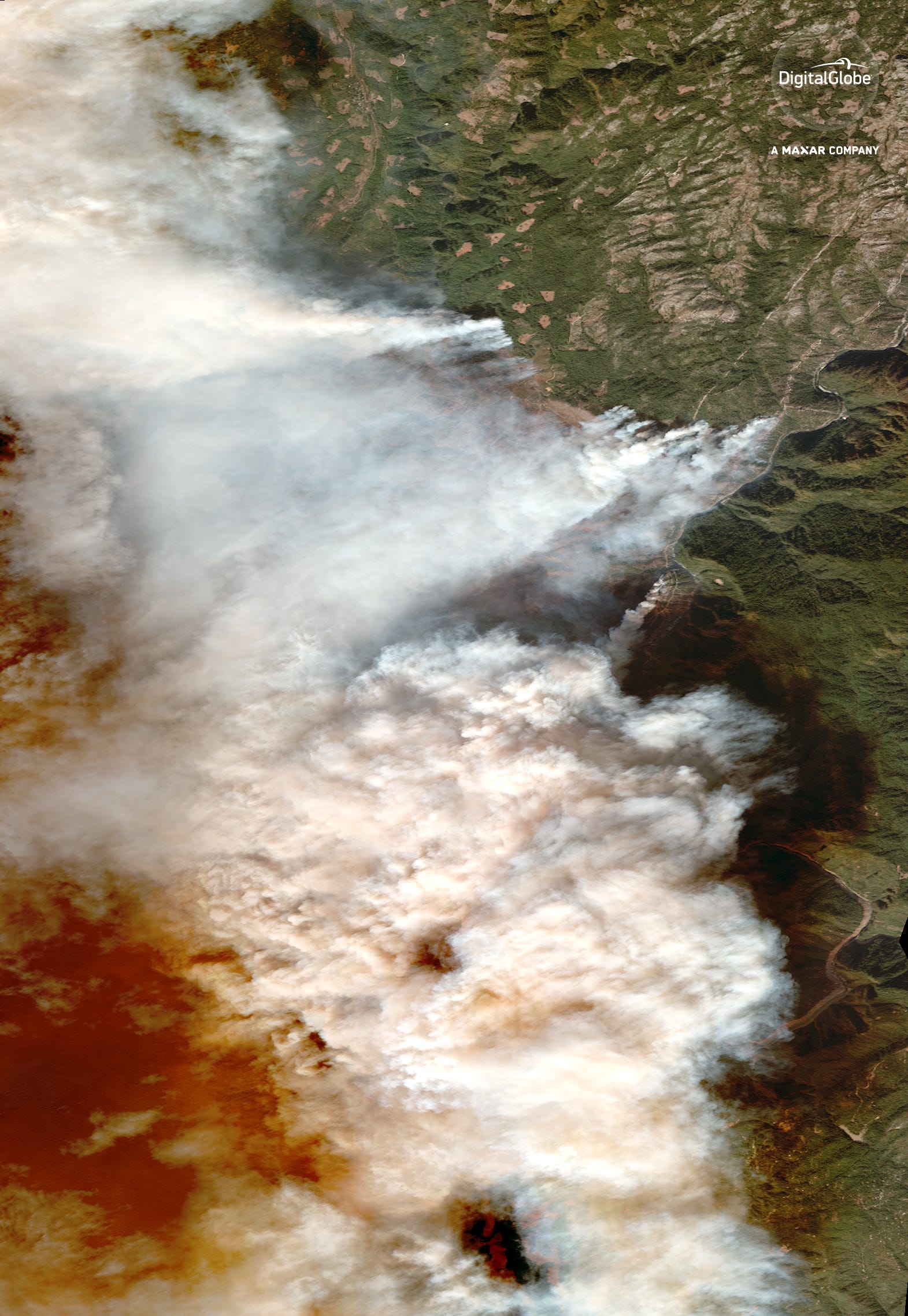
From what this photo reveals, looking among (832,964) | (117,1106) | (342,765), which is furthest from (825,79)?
(117,1106)

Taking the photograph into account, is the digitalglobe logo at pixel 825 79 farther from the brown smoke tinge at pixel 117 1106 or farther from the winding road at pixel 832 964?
the brown smoke tinge at pixel 117 1106

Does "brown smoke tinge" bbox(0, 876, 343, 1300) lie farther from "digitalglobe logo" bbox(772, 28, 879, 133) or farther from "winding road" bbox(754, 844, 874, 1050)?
"digitalglobe logo" bbox(772, 28, 879, 133)

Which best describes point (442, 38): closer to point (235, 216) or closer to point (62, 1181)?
point (235, 216)

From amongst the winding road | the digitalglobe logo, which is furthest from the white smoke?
the digitalglobe logo

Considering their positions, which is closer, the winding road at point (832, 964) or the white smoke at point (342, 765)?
the white smoke at point (342, 765)

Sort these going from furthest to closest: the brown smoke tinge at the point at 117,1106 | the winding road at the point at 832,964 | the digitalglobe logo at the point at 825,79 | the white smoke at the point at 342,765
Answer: the digitalglobe logo at the point at 825,79 < the winding road at the point at 832,964 < the white smoke at the point at 342,765 < the brown smoke tinge at the point at 117,1106

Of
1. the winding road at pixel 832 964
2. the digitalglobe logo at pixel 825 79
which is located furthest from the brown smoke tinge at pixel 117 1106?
the digitalglobe logo at pixel 825 79
